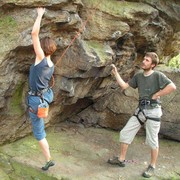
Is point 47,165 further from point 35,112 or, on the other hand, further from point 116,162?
point 116,162

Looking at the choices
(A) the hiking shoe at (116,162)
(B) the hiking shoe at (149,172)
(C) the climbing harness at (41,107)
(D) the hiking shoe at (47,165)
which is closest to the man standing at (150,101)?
(B) the hiking shoe at (149,172)

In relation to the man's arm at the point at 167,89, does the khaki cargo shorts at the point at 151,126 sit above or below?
below

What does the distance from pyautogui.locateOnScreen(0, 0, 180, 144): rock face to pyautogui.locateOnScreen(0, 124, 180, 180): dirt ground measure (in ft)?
0.99

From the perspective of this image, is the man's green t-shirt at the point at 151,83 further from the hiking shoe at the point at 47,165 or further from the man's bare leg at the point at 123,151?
the hiking shoe at the point at 47,165

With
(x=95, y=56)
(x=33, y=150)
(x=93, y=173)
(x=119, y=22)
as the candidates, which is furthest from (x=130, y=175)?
(x=119, y=22)

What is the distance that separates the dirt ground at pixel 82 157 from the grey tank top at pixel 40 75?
1621 millimetres

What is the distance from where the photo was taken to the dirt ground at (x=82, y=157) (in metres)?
6.32

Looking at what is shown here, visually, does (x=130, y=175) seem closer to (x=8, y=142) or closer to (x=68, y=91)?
(x=68, y=91)

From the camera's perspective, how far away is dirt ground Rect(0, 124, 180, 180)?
6.32m

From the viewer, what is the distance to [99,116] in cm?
900

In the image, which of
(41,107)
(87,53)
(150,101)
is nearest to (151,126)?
(150,101)

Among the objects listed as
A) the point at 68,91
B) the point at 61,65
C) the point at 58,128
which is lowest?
the point at 58,128

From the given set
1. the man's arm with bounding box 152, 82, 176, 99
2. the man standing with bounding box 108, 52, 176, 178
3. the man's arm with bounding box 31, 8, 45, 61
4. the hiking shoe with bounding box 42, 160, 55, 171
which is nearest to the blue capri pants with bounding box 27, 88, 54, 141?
the hiking shoe with bounding box 42, 160, 55, 171

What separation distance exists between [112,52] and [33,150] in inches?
104
